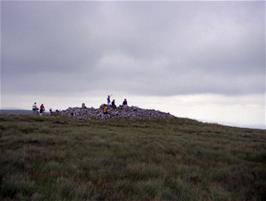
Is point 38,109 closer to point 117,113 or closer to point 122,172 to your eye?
point 117,113

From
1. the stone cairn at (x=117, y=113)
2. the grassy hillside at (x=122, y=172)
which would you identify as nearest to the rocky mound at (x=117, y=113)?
the stone cairn at (x=117, y=113)

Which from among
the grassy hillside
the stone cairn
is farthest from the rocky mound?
the grassy hillside

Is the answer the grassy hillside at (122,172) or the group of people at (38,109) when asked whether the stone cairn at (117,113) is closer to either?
the group of people at (38,109)

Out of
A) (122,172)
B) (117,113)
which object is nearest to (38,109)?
(117,113)

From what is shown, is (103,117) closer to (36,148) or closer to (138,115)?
(138,115)

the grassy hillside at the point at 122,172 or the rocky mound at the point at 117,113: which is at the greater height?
the rocky mound at the point at 117,113

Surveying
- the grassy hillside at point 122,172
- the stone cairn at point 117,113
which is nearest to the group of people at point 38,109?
the stone cairn at point 117,113

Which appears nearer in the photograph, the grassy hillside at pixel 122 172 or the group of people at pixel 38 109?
the grassy hillside at pixel 122 172

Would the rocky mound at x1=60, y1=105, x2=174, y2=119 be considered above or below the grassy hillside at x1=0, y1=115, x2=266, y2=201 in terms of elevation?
above

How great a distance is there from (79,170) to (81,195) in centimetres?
315

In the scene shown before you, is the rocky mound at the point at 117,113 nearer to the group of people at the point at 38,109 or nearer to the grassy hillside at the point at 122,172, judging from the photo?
the group of people at the point at 38,109

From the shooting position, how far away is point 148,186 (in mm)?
11523

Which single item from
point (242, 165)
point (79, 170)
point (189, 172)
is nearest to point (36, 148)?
point (79, 170)

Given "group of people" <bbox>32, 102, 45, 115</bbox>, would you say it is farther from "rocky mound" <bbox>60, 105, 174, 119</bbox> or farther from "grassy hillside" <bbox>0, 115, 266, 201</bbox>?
"grassy hillside" <bbox>0, 115, 266, 201</bbox>
